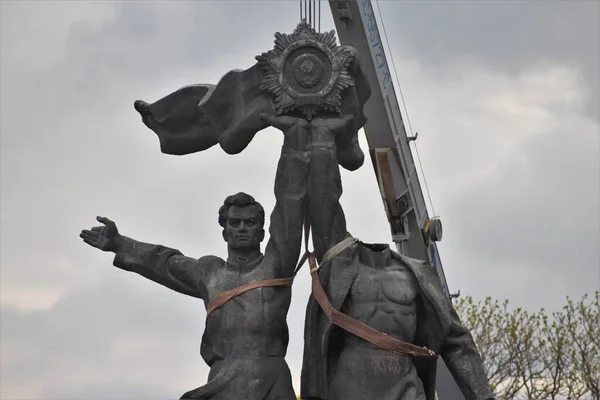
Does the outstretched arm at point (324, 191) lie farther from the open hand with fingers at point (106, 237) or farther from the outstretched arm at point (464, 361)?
the open hand with fingers at point (106, 237)

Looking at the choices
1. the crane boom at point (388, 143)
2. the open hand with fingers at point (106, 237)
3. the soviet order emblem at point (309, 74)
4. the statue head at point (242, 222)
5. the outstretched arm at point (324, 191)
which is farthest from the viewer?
the crane boom at point (388, 143)

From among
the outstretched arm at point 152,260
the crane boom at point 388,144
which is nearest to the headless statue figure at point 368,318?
the outstretched arm at point 152,260

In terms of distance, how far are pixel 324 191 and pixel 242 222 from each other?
0.73 metres

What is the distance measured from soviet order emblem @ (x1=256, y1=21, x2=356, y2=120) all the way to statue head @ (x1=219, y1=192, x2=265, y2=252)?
29.6 inches

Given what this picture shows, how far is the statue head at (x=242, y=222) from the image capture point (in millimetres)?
12742

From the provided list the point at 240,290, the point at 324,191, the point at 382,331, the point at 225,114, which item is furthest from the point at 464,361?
the point at 225,114

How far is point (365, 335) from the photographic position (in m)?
12.2

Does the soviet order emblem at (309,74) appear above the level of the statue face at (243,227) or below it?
above

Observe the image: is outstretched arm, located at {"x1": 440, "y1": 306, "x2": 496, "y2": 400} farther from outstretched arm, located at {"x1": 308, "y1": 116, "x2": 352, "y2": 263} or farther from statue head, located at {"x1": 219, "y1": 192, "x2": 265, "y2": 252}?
statue head, located at {"x1": 219, "y1": 192, "x2": 265, "y2": 252}

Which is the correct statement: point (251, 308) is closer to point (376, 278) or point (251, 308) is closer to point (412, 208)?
point (376, 278)

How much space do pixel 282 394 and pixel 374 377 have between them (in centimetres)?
76

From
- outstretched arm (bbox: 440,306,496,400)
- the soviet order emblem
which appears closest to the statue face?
the soviet order emblem

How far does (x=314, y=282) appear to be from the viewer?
1246 cm

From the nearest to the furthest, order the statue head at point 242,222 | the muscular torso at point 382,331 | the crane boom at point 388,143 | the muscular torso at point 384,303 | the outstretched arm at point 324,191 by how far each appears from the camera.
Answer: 1. the muscular torso at point 382,331
2. the muscular torso at point 384,303
3. the outstretched arm at point 324,191
4. the statue head at point 242,222
5. the crane boom at point 388,143
